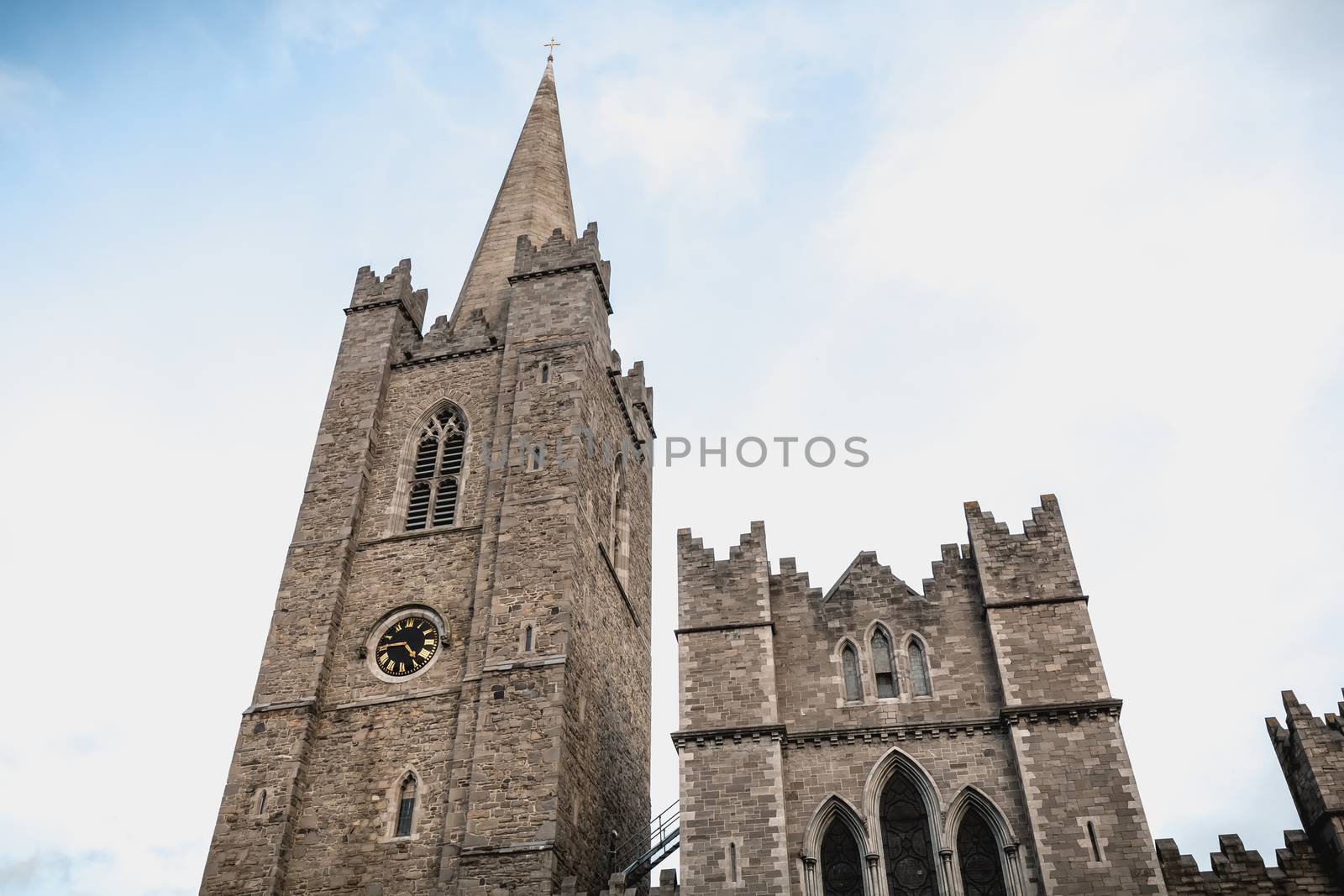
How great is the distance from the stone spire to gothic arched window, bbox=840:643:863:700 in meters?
16.2

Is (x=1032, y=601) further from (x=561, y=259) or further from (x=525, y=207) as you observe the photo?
(x=525, y=207)

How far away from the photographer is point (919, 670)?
19797 mm

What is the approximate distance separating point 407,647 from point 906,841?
37.1 ft

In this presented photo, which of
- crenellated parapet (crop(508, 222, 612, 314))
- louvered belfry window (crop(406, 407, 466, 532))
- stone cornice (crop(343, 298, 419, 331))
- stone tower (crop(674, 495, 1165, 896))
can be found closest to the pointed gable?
stone tower (crop(674, 495, 1165, 896))

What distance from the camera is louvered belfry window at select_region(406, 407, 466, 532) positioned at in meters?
27.0

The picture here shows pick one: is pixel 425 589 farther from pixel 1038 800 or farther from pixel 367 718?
pixel 1038 800

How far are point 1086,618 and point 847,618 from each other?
4.02 m

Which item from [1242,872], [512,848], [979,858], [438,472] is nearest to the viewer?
[1242,872]

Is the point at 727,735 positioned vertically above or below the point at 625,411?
below

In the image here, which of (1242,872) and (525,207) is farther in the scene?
(525,207)

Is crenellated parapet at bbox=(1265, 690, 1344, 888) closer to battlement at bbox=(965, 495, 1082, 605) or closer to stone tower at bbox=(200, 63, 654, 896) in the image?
battlement at bbox=(965, 495, 1082, 605)

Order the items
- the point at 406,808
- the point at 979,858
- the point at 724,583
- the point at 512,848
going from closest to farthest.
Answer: the point at 979,858
the point at 512,848
the point at 724,583
the point at 406,808

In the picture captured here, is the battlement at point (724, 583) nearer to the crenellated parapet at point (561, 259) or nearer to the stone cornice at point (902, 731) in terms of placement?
the stone cornice at point (902, 731)

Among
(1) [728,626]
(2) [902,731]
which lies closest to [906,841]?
(2) [902,731]
